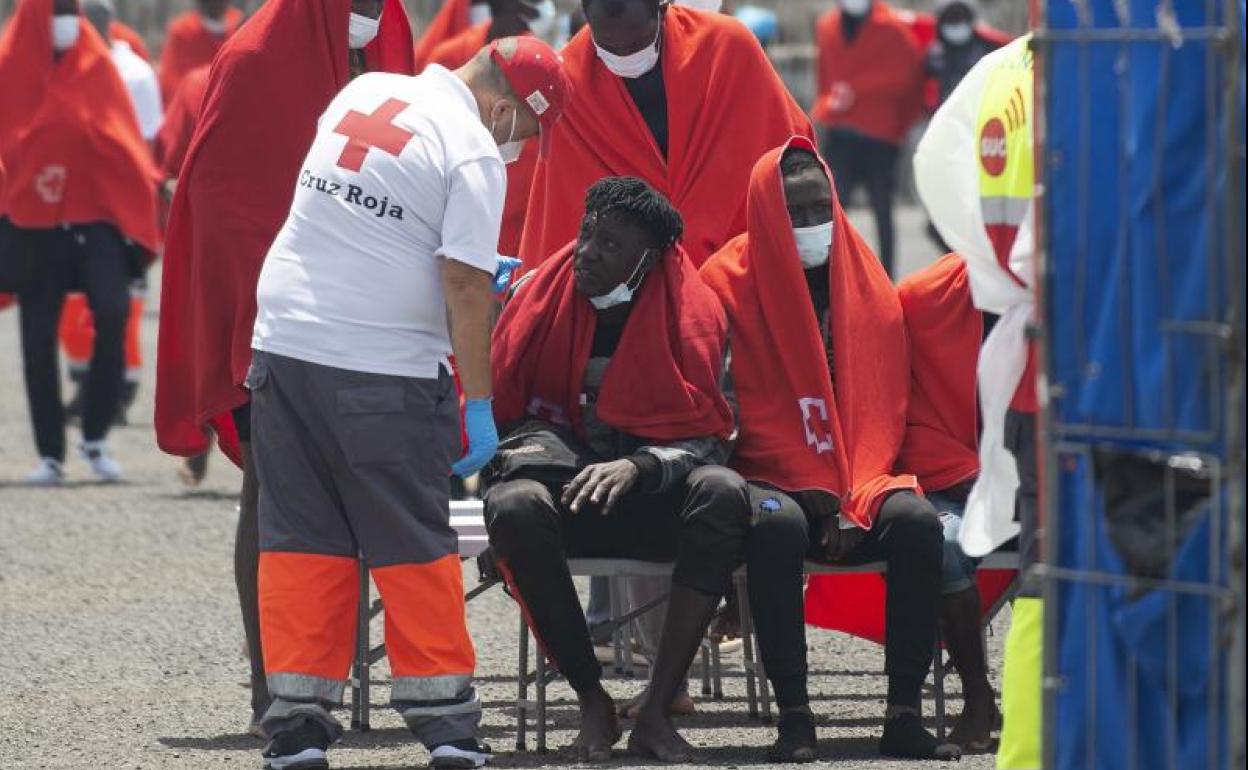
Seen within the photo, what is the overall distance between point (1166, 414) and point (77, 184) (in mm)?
7004

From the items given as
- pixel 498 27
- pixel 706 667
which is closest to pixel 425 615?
pixel 706 667

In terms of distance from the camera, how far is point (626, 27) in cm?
720

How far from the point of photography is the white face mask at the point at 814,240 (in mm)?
6578

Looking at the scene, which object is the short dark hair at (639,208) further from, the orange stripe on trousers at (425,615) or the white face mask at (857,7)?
the white face mask at (857,7)

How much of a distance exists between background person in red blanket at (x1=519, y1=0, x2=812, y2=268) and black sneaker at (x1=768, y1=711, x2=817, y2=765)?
4.89ft

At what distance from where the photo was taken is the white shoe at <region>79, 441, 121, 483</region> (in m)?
11.0

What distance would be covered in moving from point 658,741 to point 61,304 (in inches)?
211

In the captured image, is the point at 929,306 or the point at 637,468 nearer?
the point at 637,468

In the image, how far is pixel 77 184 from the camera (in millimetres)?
10672

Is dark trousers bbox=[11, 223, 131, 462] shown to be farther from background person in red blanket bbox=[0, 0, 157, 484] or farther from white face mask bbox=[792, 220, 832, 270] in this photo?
white face mask bbox=[792, 220, 832, 270]

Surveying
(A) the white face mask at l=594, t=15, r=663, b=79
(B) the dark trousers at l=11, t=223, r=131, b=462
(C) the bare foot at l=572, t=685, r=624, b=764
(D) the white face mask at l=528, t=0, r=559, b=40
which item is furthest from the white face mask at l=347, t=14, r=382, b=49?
(B) the dark trousers at l=11, t=223, r=131, b=462

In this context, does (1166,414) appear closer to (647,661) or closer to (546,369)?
(546,369)

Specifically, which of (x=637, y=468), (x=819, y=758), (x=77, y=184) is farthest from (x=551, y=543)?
(x=77, y=184)

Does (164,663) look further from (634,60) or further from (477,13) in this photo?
(477,13)
